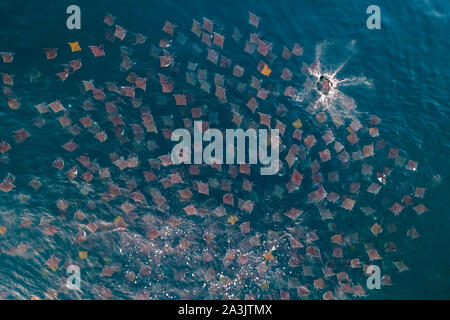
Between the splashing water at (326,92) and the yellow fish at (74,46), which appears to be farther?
the splashing water at (326,92)

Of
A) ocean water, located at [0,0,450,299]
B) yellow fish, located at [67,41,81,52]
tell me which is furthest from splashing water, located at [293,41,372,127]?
yellow fish, located at [67,41,81,52]

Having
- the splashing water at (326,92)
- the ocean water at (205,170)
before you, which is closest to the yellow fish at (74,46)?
the ocean water at (205,170)

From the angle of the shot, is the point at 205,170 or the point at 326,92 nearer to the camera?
the point at 205,170

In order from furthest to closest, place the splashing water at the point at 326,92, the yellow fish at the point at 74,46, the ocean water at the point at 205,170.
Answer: the splashing water at the point at 326,92
the yellow fish at the point at 74,46
the ocean water at the point at 205,170

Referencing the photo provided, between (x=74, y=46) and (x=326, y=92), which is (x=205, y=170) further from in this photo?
(x=74, y=46)

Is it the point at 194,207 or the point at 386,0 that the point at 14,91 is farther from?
the point at 386,0

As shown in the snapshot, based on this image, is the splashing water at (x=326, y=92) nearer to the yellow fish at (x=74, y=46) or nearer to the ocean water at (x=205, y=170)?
the ocean water at (x=205, y=170)

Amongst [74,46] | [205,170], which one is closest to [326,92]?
[205,170]

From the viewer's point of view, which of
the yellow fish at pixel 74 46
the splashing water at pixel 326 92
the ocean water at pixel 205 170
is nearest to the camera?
the ocean water at pixel 205 170

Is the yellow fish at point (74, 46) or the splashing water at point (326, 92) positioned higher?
the yellow fish at point (74, 46)
